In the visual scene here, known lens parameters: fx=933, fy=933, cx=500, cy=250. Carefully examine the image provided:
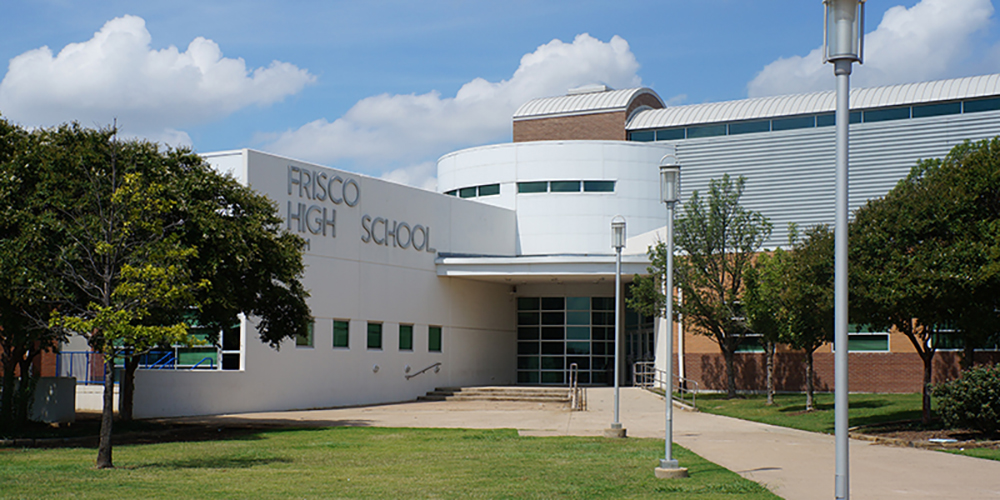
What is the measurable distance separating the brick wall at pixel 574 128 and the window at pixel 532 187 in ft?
18.2

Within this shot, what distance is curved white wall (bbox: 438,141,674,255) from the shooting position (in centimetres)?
4306

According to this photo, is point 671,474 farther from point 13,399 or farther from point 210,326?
point 13,399

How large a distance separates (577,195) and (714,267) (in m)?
12.3

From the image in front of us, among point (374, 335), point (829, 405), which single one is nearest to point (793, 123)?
point (829, 405)

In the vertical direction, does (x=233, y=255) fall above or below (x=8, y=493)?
above

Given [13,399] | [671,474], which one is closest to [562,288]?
[13,399]

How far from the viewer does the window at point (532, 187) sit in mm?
43531

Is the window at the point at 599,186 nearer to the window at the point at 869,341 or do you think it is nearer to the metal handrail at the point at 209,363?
the window at the point at 869,341

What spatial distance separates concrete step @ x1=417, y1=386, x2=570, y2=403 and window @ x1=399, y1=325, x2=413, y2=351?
2043 millimetres

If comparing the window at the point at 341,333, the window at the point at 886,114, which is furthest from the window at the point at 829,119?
the window at the point at 341,333

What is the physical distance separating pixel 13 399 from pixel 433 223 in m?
19.3

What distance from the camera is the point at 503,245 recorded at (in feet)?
140

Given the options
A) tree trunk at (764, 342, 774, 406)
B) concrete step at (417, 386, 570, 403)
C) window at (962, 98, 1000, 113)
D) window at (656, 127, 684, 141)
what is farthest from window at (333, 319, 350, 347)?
window at (962, 98, 1000, 113)

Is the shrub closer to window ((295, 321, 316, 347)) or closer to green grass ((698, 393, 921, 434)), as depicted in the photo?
green grass ((698, 393, 921, 434))
